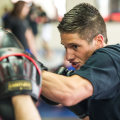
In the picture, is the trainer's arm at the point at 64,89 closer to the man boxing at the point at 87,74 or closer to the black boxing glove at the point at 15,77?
the man boxing at the point at 87,74

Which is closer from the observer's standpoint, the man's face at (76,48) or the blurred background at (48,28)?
the man's face at (76,48)

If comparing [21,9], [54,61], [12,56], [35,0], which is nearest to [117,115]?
[12,56]

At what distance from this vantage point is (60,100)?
0.93 meters

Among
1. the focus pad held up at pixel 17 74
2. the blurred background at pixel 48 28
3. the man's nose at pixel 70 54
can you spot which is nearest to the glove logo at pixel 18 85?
the focus pad held up at pixel 17 74

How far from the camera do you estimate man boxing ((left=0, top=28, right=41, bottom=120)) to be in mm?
542

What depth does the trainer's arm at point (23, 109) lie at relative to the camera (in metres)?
0.53

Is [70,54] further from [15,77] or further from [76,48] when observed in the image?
[15,77]

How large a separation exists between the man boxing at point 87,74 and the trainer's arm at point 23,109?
12.6 inches

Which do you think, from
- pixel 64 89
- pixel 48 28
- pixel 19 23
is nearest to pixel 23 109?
pixel 64 89

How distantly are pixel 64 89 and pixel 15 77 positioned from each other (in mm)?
370

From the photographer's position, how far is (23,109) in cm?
54

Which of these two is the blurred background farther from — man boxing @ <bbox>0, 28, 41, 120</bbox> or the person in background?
man boxing @ <bbox>0, 28, 41, 120</bbox>

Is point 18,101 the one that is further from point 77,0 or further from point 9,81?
point 77,0

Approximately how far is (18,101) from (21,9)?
3042 mm
